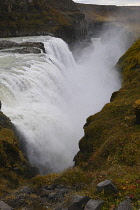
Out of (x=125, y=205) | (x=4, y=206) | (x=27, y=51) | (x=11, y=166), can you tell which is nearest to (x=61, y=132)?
(x=11, y=166)

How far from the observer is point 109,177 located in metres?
9.58

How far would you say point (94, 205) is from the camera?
23.2 ft

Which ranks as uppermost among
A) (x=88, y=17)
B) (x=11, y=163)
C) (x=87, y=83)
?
(x=88, y=17)

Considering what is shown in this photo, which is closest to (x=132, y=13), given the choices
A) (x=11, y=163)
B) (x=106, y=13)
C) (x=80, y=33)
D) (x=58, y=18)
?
(x=106, y=13)

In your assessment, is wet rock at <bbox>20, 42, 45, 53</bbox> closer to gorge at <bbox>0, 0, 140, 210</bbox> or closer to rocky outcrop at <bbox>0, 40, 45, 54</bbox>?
rocky outcrop at <bbox>0, 40, 45, 54</bbox>

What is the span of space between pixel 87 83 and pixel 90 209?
124 ft

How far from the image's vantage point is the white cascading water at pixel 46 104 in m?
19.1

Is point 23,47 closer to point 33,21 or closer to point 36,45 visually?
point 36,45

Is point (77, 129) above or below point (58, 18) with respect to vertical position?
below

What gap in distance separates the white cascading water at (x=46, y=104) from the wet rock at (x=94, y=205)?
36.5 ft

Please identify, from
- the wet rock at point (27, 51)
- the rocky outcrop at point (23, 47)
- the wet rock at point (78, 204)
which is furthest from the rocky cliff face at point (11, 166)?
the rocky outcrop at point (23, 47)

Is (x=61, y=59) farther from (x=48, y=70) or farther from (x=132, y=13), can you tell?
(x=132, y=13)

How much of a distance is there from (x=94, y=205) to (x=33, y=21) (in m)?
73.8

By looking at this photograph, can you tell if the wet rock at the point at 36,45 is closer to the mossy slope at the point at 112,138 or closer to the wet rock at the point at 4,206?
the mossy slope at the point at 112,138
